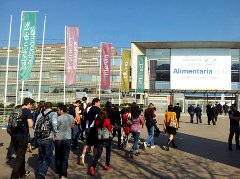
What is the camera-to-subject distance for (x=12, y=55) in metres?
67.1

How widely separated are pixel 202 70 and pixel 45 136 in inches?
2060

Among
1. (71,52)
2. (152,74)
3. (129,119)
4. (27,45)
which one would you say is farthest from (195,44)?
(129,119)

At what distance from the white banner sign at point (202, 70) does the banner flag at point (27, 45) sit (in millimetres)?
36240

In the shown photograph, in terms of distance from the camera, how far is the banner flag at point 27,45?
25094mm

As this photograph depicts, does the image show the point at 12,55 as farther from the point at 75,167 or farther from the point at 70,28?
the point at 75,167

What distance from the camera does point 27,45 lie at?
82.8 ft

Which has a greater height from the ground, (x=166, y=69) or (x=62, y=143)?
(x=166, y=69)

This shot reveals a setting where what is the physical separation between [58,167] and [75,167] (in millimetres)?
1271

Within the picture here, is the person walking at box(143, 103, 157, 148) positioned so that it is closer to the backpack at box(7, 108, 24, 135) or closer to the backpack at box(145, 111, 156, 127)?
the backpack at box(145, 111, 156, 127)

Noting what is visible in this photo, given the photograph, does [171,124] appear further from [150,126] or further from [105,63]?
[105,63]

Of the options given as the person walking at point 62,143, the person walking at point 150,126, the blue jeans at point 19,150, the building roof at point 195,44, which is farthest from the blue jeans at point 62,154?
the building roof at point 195,44

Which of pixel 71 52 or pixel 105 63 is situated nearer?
pixel 71 52

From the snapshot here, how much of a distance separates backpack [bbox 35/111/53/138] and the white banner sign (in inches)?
2020

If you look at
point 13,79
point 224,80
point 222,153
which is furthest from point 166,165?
point 13,79
